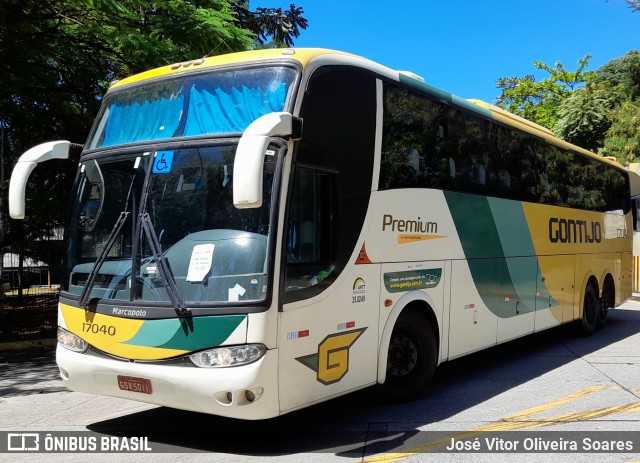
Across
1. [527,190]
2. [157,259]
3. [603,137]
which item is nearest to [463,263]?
[527,190]

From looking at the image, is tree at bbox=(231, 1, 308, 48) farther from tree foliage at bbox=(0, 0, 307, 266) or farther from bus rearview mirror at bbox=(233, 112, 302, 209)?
bus rearview mirror at bbox=(233, 112, 302, 209)

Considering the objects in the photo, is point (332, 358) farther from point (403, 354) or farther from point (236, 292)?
point (403, 354)

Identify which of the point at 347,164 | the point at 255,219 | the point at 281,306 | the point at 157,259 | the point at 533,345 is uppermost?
the point at 347,164

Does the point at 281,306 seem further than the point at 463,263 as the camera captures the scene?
No

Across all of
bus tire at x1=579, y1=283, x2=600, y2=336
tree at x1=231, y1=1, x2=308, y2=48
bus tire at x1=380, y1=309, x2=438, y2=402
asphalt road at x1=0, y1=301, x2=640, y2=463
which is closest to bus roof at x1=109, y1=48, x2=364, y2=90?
bus tire at x1=380, y1=309, x2=438, y2=402

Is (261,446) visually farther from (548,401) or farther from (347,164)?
(548,401)

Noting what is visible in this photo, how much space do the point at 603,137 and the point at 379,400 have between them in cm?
2807

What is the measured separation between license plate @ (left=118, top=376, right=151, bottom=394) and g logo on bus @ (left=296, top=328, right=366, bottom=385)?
129cm

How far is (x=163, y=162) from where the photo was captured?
5.55 m

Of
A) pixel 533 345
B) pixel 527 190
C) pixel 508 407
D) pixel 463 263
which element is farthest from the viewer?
pixel 533 345

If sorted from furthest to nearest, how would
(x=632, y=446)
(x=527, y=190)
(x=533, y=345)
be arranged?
(x=533, y=345) → (x=527, y=190) → (x=632, y=446)

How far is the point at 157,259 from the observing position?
17.3ft

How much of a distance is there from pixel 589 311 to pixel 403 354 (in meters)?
6.99

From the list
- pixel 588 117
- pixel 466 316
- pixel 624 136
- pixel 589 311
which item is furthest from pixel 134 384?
pixel 588 117
